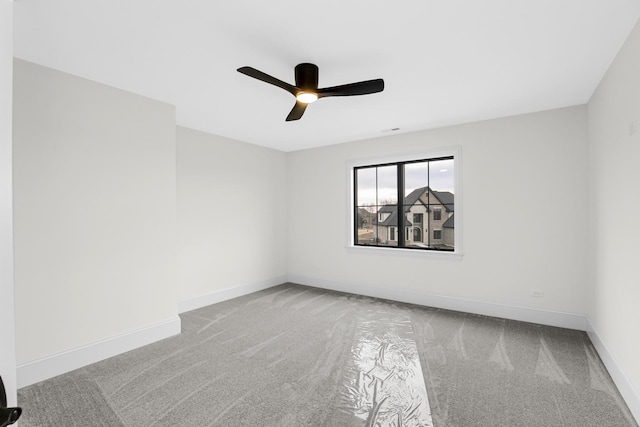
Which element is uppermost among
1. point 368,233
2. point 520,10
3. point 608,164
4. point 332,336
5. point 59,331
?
point 520,10

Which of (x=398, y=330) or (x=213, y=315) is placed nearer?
(x=398, y=330)

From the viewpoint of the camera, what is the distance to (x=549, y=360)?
8.77 feet

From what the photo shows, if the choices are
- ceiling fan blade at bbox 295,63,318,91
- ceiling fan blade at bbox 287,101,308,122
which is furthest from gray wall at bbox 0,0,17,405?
ceiling fan blade at bbox 287,101,308,122

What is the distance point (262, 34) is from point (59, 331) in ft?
9.29

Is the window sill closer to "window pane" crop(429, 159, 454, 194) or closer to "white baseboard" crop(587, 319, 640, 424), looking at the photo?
"window pane" crop(429, 159, 454, 194)

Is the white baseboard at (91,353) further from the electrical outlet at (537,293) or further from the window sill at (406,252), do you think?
the electrical outlet at (537,293)

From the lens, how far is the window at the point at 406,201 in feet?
14.1

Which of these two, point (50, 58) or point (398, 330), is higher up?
point (50, 58)

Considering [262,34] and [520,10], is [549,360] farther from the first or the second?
[262,34]

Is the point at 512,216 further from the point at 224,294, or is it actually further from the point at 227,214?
the point at 224,294

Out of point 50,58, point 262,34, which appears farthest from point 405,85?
point 50,58

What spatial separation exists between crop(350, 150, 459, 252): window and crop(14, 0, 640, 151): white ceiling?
47.9 inches

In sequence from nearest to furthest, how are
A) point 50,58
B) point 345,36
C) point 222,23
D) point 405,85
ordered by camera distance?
point 222,23 < point 345,36 < point 50,58 < point 405,85

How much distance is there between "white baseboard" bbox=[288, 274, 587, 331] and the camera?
3388 millimetres
